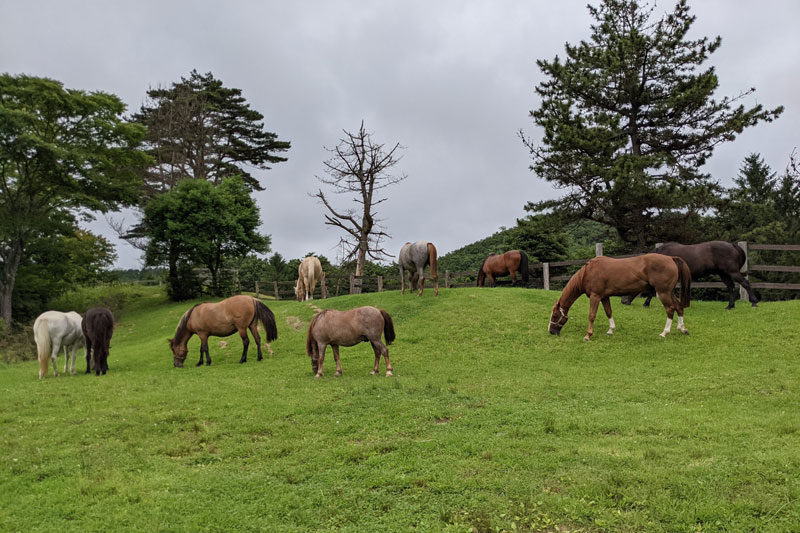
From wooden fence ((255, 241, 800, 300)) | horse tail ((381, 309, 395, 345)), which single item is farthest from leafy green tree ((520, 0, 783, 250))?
horse tail ((381, 309, 395, 345))

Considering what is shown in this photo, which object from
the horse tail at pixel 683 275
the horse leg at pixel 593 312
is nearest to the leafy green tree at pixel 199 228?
the horse leg at pixel 593 312

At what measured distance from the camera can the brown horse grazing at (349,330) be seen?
9766mm

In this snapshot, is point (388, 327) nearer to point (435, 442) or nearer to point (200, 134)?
point (435, 442)

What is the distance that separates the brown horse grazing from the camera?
9766mm

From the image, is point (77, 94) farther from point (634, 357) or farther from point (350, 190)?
point (634, 357)

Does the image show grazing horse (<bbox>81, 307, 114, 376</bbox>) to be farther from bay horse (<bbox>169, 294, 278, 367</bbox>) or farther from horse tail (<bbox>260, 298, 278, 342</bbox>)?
horse tail (<bbox>260, 298, 278, 342</bbox>)

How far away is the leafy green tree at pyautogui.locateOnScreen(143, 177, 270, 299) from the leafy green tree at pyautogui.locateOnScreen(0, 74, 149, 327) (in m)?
2.35

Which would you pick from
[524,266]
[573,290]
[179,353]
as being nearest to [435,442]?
[573,290]

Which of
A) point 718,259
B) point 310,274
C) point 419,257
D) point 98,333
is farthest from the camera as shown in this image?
point 310,274

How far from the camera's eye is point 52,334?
12.2m

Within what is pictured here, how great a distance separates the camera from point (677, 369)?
9.36m

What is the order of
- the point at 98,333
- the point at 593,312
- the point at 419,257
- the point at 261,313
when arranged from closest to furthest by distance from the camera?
the point at 98,333, the point at 593,312, the point at 261,313, the point at 419,257

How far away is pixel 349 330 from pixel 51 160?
24.0 m

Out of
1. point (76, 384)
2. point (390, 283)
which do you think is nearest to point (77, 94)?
point (390, 283)
